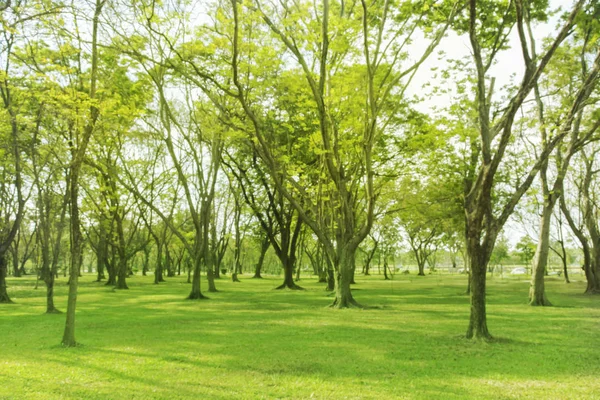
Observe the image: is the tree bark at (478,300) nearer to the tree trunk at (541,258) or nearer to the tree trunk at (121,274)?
the tree trunk at (541,258)

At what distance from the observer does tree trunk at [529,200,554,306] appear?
17.2 meters

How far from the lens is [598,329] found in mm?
11578

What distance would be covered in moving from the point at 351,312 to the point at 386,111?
884 centimetres

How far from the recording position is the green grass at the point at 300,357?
20.3 ft

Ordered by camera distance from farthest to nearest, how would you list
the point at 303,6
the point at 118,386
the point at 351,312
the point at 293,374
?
the point at 351,312 → the point at 303,6 → the point at 293,374 → the point at 118,386

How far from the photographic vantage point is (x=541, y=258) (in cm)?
1722

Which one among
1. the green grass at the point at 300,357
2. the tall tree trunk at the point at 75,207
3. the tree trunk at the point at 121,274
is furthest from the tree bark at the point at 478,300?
the tree trunk at the point at 121,274

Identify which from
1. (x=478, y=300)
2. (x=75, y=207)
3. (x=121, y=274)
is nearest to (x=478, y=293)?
(x=478, y=300)

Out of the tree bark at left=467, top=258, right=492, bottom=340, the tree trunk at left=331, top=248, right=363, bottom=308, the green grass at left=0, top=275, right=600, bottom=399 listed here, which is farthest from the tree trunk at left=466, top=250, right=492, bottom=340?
the tree trunk at left=331, top=248, right=363, bottom=308

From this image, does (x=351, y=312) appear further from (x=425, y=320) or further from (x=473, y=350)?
(x=473, y=350)

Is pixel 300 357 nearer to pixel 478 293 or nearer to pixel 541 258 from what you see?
pixel 478 293

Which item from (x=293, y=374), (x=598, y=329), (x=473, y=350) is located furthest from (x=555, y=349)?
(x=293, y=374)

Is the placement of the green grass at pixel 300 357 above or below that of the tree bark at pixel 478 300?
below

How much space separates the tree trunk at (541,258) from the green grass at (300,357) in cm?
288
